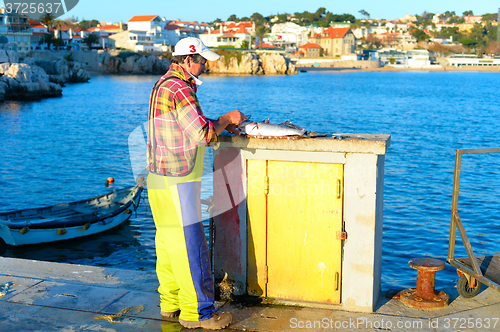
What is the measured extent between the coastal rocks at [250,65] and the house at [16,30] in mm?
43772

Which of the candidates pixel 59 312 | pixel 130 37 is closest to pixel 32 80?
pixel 59 312

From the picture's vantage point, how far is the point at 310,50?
600ft

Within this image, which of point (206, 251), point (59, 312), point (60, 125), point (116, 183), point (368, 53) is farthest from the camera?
point (368, 53)

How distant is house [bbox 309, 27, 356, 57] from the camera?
184125 mm

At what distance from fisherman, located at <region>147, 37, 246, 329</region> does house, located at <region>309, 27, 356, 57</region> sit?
187500 mm

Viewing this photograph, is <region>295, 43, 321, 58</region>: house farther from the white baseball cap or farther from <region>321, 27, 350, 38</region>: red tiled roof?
the white baseball cap

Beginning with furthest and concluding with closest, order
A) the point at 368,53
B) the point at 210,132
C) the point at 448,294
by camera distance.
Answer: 1. the point at 368,53
2. the point at 448,294
3. the point at 210,132

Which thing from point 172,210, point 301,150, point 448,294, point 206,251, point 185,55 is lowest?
point 448,294

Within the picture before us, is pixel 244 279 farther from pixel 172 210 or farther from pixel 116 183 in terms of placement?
pixel 116 183

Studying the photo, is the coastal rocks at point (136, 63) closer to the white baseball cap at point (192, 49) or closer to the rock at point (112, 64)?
the rock at point (112, 64)

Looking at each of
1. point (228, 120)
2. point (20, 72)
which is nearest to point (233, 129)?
point (228, 120)

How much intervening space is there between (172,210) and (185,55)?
1344 mm

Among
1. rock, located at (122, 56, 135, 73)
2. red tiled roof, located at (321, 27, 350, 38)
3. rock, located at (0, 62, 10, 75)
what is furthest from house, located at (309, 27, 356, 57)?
rock, located at (0, 62, 10, 75)

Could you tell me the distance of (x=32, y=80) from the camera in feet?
209
